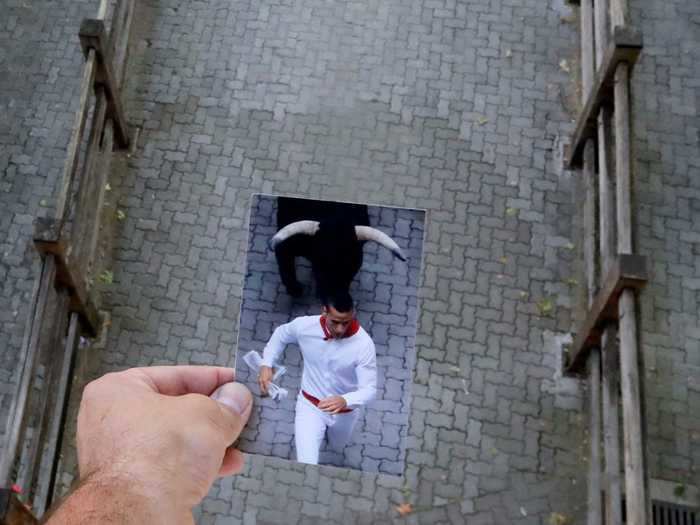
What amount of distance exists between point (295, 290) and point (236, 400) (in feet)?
3.89

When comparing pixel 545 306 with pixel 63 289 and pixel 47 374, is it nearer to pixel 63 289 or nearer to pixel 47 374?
pixel 63 289

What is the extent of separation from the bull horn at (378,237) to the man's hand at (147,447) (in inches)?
66.3

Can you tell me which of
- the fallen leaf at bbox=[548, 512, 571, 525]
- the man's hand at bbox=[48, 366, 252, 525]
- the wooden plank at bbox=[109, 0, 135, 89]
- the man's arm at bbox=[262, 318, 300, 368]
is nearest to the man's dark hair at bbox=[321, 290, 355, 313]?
the man's arm at bbox=[262, 318, 300, 368]

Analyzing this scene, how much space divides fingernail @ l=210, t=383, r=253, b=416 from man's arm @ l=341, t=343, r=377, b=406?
3.25 feet

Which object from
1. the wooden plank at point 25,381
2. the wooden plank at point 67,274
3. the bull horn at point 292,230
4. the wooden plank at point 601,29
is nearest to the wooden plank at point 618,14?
the wooden plank at point 601,29

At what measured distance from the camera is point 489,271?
767 cm

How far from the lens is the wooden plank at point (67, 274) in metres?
6.01

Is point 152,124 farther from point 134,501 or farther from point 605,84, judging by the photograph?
point 134,501

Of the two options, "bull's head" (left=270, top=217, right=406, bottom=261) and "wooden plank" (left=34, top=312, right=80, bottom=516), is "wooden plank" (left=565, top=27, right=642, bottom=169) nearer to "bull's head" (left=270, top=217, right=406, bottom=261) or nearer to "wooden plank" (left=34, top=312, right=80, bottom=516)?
"bull's head" (left=270, top=217, right=406, bottom=261)

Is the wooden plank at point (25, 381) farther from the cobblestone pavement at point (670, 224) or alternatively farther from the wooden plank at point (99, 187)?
the cobblestone pavement at point (670, 224)

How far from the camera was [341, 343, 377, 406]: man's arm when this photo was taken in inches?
201

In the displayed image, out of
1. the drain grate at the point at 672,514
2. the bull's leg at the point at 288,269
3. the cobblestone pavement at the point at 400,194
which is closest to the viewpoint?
the bull's leg at the point at 288,269

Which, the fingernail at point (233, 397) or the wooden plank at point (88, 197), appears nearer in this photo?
the fingernail at point (233, 397)

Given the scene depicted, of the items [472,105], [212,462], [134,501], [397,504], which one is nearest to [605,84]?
[472,105]
